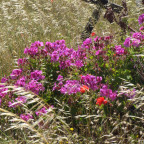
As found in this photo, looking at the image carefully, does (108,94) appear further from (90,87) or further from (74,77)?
(74,77)

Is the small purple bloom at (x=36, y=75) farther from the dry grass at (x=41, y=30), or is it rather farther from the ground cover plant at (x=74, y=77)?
the dry grass at (x=41, y=30)

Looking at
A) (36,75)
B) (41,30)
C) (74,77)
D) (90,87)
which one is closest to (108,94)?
(90,87)

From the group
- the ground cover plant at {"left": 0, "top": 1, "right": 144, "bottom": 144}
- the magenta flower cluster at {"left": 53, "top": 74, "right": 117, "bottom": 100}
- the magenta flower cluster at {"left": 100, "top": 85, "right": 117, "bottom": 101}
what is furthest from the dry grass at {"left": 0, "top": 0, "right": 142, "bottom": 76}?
the magenta flower cluster at {"left": 100, "top": 85, "right": 117, "bottom": 101}

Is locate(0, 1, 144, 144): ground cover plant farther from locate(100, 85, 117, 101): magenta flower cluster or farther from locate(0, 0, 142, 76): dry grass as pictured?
locate(0, 0, 142, 76): dry grass

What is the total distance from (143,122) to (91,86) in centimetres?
65

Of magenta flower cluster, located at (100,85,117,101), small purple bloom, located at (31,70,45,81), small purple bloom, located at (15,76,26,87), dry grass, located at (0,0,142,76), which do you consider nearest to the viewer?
magenta flower cluster, located at (100,85,117,101)

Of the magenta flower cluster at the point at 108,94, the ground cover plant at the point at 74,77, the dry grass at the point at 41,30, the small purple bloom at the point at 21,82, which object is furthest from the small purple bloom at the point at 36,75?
the dry grass at the point at 41,30

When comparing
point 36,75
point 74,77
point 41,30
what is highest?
point 74,77

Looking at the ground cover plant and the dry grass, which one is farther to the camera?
the dry grass

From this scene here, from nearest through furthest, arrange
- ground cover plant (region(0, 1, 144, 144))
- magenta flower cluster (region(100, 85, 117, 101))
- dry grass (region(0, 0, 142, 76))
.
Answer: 1. magenta flower cluster (region(100, 85, 117, 101))
2. ground cover plant (region(0, 1, 144, 144))
3. dry grass (region(0, 0, 142, 76))

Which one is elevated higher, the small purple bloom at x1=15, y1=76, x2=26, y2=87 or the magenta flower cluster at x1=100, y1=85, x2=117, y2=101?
the magenta flower cluster at x1=100, y1=85, x2=117, y2=101

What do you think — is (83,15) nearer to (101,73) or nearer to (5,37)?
(5,37)

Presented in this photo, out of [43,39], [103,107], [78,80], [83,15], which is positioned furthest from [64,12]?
[103,107]

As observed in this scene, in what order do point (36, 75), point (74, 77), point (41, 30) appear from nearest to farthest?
point (74, 77)
point (36, 75)
point (41, 30)
